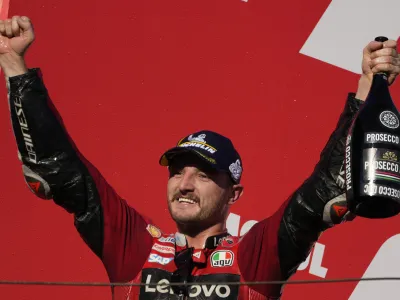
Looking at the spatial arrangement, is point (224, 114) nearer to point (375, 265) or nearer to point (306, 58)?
point (306, 58)

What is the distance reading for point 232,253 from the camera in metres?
2.65

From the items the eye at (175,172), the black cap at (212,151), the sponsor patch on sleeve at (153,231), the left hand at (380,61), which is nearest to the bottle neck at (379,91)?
the left hand at (380,61)

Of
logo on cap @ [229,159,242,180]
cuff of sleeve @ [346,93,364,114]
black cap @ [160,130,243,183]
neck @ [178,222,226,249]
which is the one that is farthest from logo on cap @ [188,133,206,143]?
cuff of sleeve @ [346,93,364,114]

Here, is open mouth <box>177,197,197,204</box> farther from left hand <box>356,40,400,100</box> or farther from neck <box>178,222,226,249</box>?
left hand <box>356,40,400,100</box>

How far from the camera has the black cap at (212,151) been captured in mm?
2748

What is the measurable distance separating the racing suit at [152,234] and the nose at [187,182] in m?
0.12

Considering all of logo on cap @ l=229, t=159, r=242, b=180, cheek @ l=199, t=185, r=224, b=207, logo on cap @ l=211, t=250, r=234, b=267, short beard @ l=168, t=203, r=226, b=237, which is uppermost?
logo on cap @ l=229, t=159, r=242, b=180

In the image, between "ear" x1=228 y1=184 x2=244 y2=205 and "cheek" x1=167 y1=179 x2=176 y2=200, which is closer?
"cheek" x1=167 y1=179 x2=176 y2=200

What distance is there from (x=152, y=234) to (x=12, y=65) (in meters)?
0.57

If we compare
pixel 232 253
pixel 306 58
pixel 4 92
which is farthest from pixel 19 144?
pixel 306 58

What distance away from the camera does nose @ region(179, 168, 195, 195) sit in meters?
2.70

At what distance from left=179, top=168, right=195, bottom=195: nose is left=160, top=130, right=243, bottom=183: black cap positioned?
6cm

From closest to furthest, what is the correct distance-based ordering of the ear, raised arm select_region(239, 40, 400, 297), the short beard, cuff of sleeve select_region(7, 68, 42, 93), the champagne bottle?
the champagne bottle
raised arm select_region(239, 40, 400, 297)
cuff of sleeve select_region(7, 68, 42, 93)
the short beard
the ear

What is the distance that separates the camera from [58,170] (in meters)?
2.64
